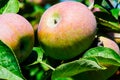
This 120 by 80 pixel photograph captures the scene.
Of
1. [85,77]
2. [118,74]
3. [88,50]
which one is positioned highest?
[88,50]

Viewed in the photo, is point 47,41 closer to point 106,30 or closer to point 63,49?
point 63,49

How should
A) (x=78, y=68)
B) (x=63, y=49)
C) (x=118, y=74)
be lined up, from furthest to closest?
(x=118, y=74) < (x=63, y=49) < (x=78, y=68)

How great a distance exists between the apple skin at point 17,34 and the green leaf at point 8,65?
174 mm

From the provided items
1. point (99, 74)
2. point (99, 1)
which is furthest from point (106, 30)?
point (99, 74)

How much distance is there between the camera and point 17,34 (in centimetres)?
126

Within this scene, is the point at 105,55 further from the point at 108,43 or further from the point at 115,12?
the point at 115,12

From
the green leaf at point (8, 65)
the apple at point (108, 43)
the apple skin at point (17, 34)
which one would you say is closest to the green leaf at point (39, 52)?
the apple skin at point (17, 34)

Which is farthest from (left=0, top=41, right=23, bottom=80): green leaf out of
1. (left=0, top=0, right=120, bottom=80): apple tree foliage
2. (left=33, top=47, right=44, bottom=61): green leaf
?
(left=33, top=47, right=44, bottom=61): green leaf

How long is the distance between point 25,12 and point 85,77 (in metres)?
0.62

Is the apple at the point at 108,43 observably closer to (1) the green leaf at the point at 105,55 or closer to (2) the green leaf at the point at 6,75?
(1) the green leaf at the point at 105,55

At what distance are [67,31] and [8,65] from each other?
0.37m

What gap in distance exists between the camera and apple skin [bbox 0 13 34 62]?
1221 mm

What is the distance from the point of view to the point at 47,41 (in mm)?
1348

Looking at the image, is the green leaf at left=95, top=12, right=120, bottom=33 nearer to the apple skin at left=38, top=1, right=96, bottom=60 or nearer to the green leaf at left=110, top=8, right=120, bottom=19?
the green leaf at left=110, top=8, right=120, bottom=19
